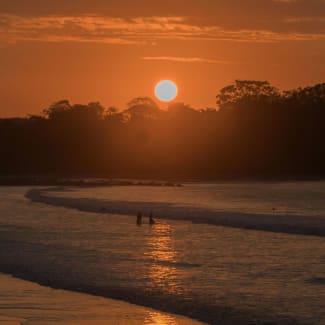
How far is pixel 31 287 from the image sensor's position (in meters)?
18.0

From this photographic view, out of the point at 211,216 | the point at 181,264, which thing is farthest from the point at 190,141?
the point at 181,264

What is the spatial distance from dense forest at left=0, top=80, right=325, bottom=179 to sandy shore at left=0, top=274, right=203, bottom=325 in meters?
89.7

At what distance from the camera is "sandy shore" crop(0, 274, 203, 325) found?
14.7 metres

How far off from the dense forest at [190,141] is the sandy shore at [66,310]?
89.7 meters

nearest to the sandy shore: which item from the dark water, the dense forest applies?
the dark water

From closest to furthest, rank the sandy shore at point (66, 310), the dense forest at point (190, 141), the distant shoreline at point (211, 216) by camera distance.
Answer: the sandy shore at point (66, 310)
the distant shoreline at point (211, 216)
the dense forest at point (190, 141)

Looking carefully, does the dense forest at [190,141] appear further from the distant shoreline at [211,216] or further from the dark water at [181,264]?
the dark water at [181,264]

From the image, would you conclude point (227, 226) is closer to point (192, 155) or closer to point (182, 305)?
point (182, 305)

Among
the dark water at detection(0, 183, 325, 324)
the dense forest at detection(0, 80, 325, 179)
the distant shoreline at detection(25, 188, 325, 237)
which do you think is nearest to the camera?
the dark water at detection(0, 183, 325, 324)

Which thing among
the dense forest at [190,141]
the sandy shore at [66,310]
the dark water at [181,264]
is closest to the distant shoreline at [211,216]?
the dark water at [181,264]

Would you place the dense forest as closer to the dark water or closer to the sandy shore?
the dark water

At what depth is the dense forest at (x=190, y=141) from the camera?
11006 centimetres

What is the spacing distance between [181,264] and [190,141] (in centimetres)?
9560

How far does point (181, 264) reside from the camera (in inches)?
845
